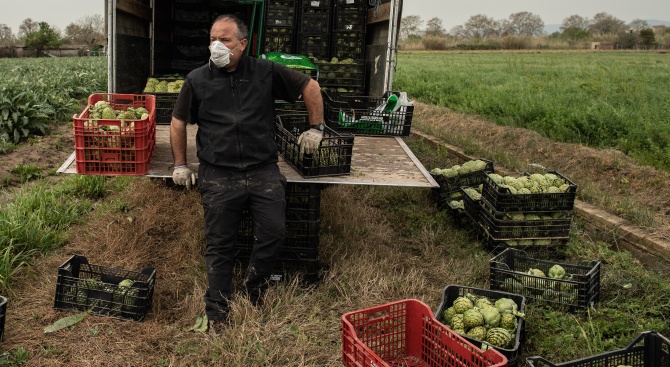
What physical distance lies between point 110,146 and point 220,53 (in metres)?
1.19

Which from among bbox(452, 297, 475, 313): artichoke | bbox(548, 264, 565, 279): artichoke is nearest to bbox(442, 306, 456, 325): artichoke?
bbox(452, 297, 475, 313): artichoke

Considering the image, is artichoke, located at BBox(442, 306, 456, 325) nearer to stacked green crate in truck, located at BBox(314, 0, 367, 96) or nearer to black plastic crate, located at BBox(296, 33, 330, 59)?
stacked green crate in truck, located at BBox(314, 0, 367, 96)

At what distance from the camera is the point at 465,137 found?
35.6ft

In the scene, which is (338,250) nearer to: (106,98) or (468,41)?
(106,98)

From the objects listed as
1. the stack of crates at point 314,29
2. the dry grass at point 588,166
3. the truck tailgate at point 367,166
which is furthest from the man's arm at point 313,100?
the stack of crates at point 314,29

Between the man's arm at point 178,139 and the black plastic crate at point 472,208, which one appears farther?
the black plastic crate at point 472,208

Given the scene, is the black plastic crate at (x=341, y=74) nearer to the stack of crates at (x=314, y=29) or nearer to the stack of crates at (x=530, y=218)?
the stack of crates at (x=314, y=29)

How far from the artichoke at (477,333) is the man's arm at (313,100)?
6.52 feet

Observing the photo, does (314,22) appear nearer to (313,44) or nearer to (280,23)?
(313,44)

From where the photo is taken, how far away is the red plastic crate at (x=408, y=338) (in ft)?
Answer: 11.3

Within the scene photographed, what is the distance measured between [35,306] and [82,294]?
0.40 meters

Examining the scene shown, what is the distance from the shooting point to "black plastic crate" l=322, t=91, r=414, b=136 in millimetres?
7073

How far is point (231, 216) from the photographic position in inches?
185

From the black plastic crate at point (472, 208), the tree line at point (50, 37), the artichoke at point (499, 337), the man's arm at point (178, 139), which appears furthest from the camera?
the tree line at point (50, 37)
